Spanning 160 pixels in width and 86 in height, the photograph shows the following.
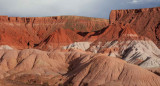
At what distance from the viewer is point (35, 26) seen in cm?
15975

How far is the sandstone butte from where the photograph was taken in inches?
1813

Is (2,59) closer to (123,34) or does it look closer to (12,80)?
(12,80)

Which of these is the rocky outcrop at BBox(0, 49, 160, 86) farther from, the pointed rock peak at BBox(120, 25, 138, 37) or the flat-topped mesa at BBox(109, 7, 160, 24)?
the flat-topped mesa at BBox(109, 7, 160, 24)

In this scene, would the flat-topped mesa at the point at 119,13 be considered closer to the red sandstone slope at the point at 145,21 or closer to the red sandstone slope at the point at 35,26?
the red sandstone slope at the point at 145,21

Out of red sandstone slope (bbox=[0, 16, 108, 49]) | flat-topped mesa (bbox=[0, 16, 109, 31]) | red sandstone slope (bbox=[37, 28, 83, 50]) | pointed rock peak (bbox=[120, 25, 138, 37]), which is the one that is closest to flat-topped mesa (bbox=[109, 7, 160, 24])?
flat-topped mesa (bbox=[0, 16, 109, 31])

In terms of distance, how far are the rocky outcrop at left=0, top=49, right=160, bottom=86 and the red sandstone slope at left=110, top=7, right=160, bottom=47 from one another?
5282 cm

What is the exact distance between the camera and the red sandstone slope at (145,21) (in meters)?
116

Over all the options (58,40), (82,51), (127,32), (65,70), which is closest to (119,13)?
(127,32)

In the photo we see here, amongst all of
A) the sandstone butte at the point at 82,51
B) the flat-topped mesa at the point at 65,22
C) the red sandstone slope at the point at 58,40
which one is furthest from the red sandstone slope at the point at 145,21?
the red sandstone slope at the point at 58,40

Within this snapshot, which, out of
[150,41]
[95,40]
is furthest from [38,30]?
[150,41]

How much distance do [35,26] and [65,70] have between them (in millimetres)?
100258

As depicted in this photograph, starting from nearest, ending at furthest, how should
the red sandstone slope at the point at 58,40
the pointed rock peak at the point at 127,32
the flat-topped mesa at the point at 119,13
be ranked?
the pointed rock peak at the point at 127,32 < the red sandstone slope at the point at 58,40 < the flat-topped mesa at the point at 119,13

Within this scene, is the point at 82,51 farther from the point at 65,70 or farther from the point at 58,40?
the point at 65,70

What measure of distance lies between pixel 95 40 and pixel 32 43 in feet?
138
